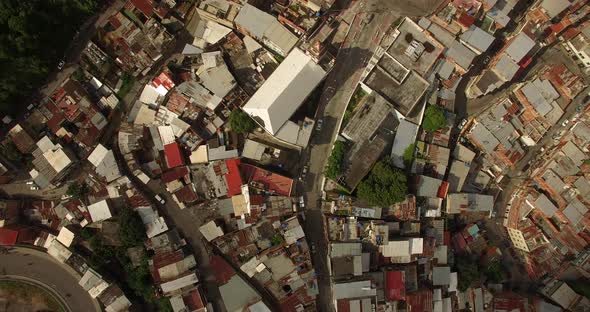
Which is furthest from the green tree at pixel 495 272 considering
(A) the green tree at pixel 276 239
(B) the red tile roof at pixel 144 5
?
(B) the red tile roof at pixel 144 5

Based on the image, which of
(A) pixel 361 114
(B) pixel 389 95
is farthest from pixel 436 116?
(A) pixel 361 114

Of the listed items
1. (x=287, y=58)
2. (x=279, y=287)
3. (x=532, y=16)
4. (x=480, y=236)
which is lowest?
(x=279, y=287)

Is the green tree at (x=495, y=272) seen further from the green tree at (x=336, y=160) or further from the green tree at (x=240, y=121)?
the green tree at (x=240, y=121)

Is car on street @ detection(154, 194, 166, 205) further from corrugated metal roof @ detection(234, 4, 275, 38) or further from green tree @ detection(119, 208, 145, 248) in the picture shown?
corrugated metal roof @ detection(234, 4, 275, 38)

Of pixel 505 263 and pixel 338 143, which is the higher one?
pixel 338 143

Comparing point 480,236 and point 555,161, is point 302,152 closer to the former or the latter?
point 480,236

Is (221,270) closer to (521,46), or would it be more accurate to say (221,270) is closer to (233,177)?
(233,177)

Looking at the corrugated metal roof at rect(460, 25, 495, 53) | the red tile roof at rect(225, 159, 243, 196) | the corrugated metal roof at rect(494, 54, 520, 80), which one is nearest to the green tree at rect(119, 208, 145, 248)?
the red tile roof at rect(225, 159, 243, 196)
